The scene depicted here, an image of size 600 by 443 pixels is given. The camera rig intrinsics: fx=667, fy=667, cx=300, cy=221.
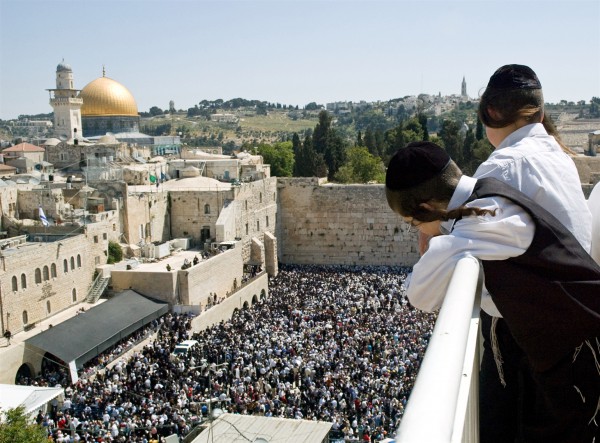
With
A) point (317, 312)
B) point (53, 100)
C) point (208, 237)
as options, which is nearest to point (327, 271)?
point (208, 237)

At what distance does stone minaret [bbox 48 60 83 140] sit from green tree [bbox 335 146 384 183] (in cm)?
1683

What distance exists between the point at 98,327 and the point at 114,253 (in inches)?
204

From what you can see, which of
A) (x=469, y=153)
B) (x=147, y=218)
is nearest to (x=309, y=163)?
(x=469, y=153)

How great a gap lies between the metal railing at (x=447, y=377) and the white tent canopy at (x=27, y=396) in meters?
12.2

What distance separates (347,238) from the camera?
29.0 metres

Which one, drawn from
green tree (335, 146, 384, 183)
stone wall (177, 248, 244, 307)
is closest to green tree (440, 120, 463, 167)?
green tree (335, 146, 384, 183)

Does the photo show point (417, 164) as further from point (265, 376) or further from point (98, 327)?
point (98, 327)

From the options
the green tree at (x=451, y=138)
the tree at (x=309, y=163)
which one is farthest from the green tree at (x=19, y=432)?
the green tree at (x=451, y=138)

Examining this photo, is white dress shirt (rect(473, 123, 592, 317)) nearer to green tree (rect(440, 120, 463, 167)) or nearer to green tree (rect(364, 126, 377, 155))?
green tree (rect(440, 120, 463, 167))

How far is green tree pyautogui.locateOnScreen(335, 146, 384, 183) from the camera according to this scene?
3538 cm

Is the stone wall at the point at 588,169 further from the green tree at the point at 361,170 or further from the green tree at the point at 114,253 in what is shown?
the green tree at the point at 114,253

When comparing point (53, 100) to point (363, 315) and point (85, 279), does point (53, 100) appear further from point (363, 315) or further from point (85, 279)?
point (363, 315)

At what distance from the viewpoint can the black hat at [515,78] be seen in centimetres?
211

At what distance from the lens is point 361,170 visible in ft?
117
